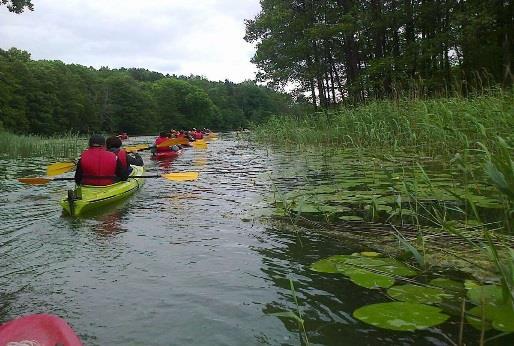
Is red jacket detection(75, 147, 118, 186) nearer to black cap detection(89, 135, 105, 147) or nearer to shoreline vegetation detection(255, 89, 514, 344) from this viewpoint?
black cap detection(89, 135, 105, 147)

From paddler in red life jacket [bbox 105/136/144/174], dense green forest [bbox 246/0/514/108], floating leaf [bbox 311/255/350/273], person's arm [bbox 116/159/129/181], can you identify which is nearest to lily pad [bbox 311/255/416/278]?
floating leaf [bbox 311/255/350/273]

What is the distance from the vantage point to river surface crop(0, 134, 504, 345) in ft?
8.01

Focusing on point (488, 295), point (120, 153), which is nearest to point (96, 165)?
point (120, 153)

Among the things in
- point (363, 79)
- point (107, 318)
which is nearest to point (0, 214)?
point (107, 318)

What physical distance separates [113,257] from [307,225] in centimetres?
193

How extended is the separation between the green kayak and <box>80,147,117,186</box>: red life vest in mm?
195

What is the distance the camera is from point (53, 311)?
111 inches

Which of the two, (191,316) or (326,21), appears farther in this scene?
(326,21)

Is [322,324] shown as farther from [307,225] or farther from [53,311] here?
[307,225]

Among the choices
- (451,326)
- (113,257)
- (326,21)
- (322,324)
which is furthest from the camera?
(326,21)

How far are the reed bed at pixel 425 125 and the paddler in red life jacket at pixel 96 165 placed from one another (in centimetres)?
378

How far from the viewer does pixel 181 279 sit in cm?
330

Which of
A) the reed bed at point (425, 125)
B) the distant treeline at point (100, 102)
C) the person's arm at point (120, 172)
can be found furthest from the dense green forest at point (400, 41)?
the person's arm at point (120, 172)

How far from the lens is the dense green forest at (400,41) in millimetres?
15062
